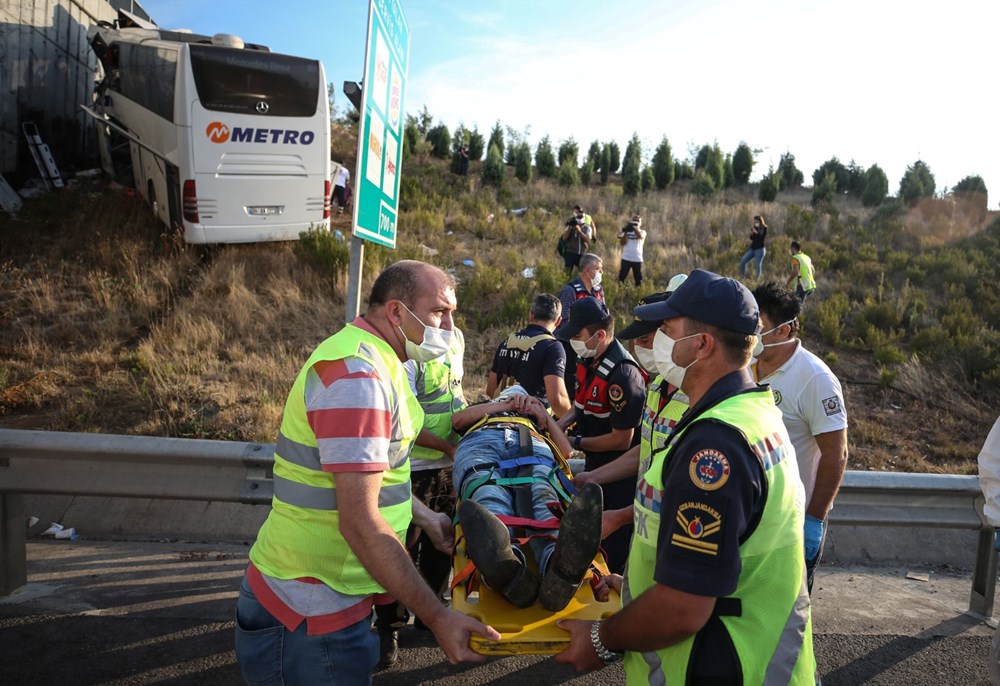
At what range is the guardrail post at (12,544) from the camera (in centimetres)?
371

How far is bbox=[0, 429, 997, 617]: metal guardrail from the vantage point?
3.67 meters

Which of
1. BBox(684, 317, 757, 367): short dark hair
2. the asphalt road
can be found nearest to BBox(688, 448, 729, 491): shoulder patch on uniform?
BBox(684, 317, 757, 367): short dark hair

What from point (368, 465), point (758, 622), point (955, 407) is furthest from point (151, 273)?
point (955, 407)

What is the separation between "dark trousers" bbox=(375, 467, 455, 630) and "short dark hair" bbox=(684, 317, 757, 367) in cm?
188

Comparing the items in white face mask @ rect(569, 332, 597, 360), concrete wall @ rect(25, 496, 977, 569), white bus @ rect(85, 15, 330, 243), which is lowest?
concrete wall @ rect(25, 496, 977, 569)

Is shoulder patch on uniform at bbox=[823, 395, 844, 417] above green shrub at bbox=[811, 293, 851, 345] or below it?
below

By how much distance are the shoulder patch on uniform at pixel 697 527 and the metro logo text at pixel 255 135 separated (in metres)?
11.6

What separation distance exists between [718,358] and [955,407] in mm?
9372

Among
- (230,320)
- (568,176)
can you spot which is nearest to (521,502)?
(230,320)

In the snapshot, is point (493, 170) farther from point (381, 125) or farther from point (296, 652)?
point (296, 652)

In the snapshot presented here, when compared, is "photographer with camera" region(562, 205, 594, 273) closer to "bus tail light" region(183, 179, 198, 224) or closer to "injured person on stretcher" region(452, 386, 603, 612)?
"bus tail light" region(183, 179, 198, 224)

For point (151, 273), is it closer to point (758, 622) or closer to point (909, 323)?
point (758, 622)

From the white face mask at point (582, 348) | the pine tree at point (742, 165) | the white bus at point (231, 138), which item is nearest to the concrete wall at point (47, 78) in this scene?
the white bus at point (231, 138)

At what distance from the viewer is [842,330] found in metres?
12.6
